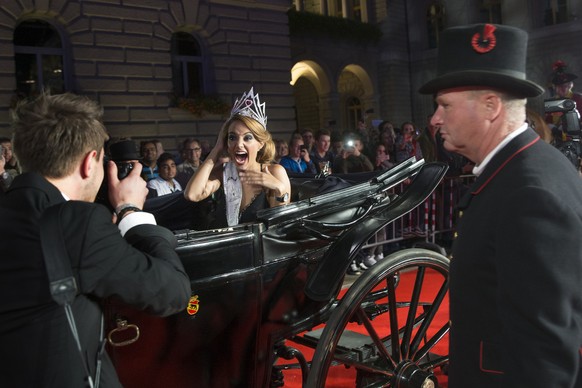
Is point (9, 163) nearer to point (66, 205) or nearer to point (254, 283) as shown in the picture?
point (254, 283)

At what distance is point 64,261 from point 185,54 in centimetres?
1423

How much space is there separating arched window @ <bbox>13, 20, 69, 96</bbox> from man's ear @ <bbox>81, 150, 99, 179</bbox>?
11874 mm

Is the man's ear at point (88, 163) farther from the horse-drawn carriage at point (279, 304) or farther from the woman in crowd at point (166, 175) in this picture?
the woman in crowd at point (166, 175)

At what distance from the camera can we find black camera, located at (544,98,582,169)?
6.32m

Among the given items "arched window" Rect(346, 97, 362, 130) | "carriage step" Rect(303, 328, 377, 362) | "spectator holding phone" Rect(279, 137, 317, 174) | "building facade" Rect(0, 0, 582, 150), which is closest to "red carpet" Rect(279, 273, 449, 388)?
"carriage step" Rect(303, 328, 377, 362)

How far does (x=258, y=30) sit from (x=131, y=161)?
1471 centimetres

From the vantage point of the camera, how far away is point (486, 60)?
1573mm

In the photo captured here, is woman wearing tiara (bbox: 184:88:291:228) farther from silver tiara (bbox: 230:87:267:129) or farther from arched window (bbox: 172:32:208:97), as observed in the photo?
arched window (bbox: 172:32:208:97)

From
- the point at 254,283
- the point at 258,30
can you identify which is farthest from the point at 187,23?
the point at 254,283

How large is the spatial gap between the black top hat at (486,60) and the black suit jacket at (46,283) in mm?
1007

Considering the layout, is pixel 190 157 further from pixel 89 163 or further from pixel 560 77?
pixel 89 163

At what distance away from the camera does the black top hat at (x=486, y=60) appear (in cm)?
153

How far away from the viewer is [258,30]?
15930 millimetres

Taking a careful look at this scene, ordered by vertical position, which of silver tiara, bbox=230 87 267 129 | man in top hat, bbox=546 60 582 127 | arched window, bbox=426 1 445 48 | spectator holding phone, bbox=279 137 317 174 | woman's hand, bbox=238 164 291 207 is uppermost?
arched window, bbox=426 1 445 48
